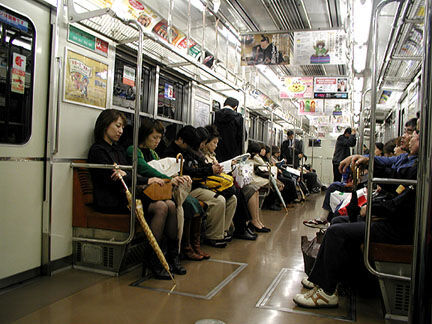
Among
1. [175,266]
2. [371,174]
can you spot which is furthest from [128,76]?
[371,174]

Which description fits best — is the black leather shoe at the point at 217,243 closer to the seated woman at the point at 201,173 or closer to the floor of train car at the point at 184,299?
the seated woman at the point at 201,173

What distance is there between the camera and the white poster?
19.1 feet

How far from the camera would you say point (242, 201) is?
505cm

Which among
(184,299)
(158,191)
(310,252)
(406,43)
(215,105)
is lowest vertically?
(184,299)

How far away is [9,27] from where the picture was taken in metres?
2.70

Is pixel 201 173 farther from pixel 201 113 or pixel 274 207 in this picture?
pixel 274 207

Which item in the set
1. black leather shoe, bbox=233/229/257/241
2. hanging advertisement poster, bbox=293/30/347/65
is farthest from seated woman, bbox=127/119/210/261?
hanging advertisement poster, bbox=293/30/347/65

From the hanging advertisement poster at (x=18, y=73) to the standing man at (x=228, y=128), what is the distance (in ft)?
10.8

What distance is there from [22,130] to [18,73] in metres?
0.44

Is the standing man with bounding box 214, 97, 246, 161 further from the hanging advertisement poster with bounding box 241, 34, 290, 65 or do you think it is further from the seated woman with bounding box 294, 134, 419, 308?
the seated woman with bounding box 294, 134, 419, 308

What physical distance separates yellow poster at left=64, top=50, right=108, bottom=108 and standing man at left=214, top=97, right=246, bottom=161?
94.0 inches

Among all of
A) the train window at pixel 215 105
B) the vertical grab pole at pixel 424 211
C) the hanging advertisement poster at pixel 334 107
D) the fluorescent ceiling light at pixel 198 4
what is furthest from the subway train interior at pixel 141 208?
the hanging advertisement poster at pixel 334 107

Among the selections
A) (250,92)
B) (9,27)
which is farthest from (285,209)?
(9,27)

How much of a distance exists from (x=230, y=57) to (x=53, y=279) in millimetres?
5104
